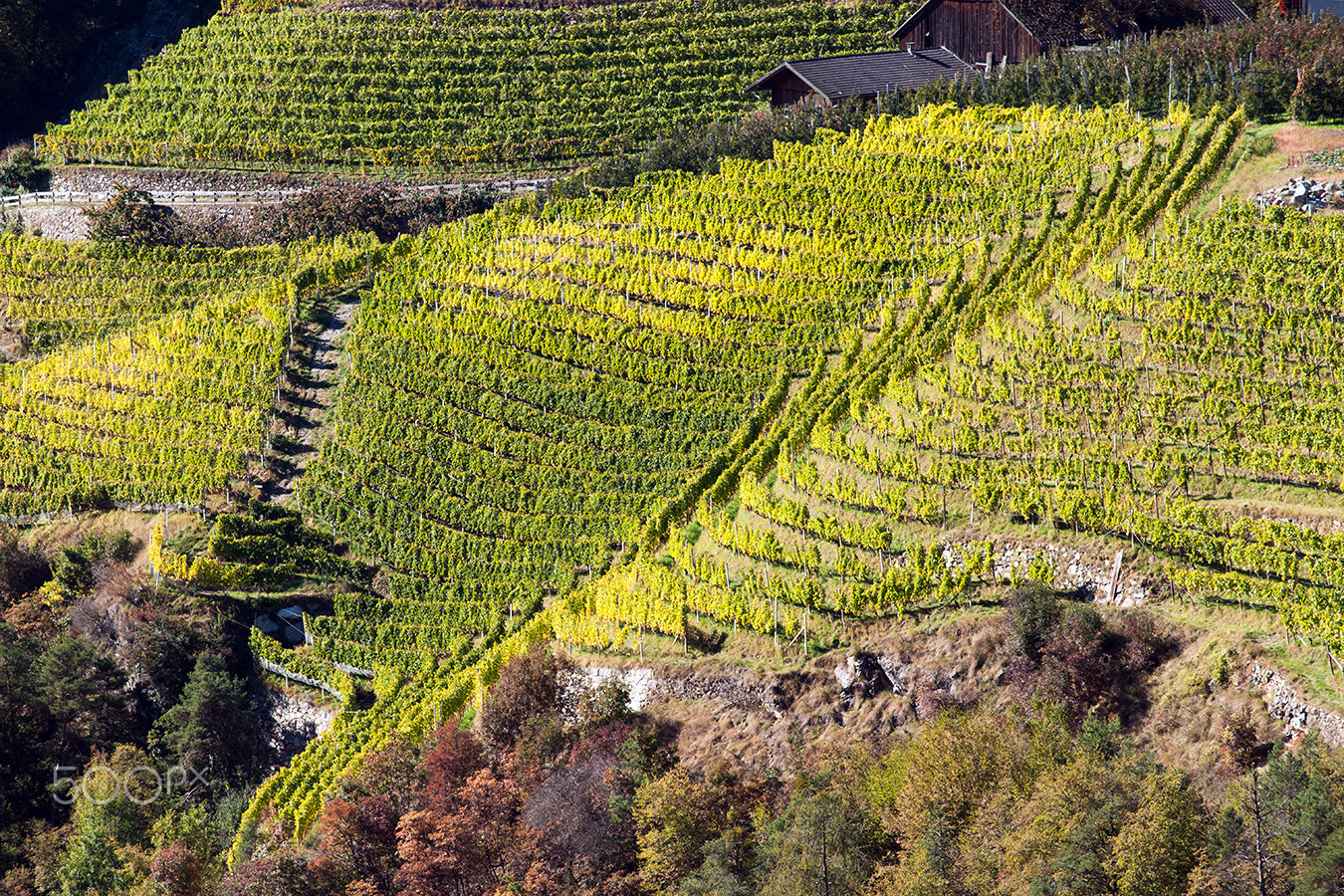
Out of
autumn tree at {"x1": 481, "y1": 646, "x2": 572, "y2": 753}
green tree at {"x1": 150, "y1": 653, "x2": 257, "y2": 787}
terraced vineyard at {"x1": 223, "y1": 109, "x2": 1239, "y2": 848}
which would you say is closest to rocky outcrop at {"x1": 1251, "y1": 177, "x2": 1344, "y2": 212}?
terraced vineyard at {"x1": 223, "y1": 109, "x2": 1239, "y2": 848}

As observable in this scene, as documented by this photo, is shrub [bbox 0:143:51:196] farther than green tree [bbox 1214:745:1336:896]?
Yes

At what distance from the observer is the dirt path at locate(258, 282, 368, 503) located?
43719mm

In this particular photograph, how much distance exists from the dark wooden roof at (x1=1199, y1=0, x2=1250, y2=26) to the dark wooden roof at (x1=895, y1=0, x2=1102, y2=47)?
3527mm

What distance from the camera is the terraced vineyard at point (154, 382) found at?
44.8 metres

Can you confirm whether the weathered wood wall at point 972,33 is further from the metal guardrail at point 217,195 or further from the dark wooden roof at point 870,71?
the metal guardrail at point 217,195

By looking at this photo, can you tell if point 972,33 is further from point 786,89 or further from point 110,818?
point 110,818

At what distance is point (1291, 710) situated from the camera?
27.3 metres

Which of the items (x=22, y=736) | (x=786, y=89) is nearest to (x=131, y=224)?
(x=22, y=736)

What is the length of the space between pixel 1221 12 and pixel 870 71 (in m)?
11.3

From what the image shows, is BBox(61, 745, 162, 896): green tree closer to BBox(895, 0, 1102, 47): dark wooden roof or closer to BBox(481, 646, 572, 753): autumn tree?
BBox(481, 646, 572, 753): autumn tree

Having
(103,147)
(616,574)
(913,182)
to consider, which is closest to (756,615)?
(616,574)

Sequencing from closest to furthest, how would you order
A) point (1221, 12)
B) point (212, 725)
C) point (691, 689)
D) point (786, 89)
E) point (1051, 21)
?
point (691, 689), point (212, 725), point (1221, 12), point (1051, 21), point (786, 89)

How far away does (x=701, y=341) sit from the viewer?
41.5 meters

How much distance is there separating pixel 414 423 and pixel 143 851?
12539mm
